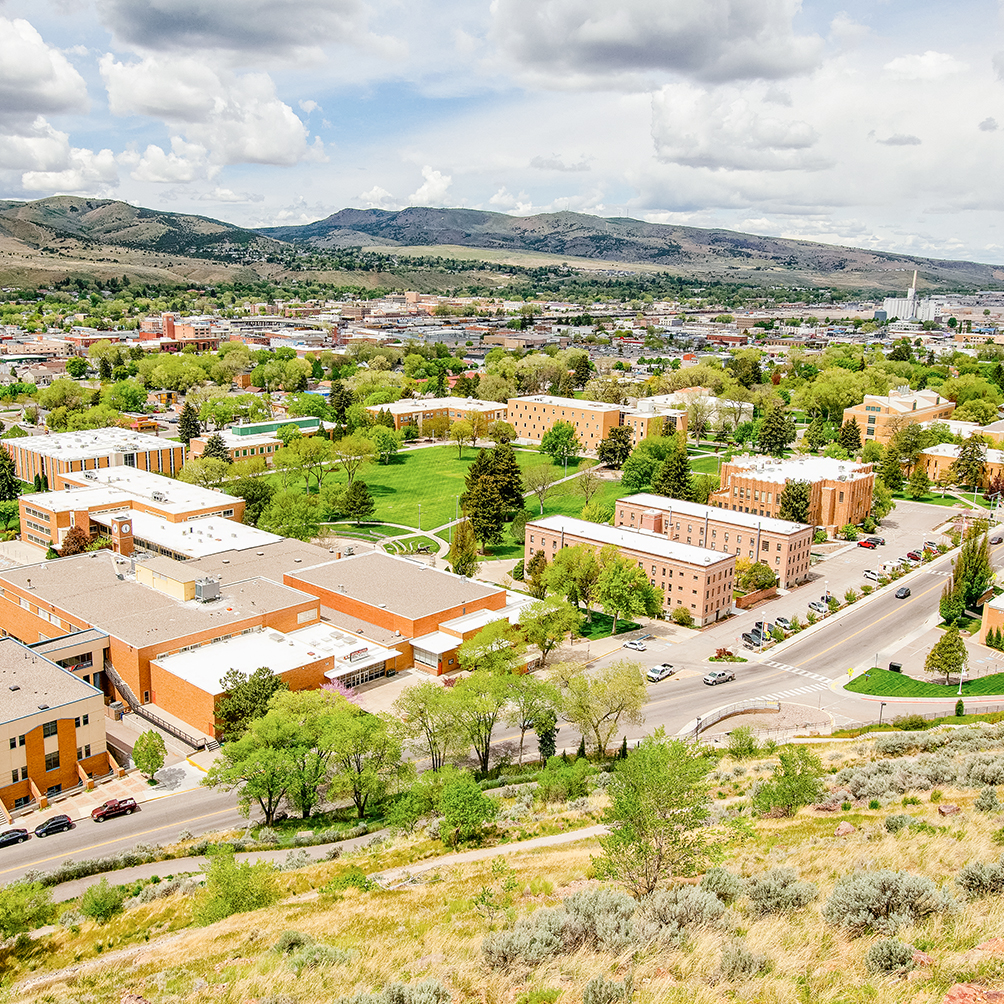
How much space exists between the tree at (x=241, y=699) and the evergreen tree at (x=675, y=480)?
45.7 meters

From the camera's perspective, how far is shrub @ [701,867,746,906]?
19.0m

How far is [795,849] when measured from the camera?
2333cm

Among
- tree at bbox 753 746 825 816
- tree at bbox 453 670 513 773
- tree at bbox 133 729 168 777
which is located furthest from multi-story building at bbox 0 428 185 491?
tree at bbox 753 746 825 816

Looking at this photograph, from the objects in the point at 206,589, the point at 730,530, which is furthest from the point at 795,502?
the point at 206,589

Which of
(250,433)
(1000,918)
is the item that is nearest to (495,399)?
(250,433)

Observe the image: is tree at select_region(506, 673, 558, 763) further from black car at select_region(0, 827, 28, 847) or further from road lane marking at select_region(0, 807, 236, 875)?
black car at select_region(0, 827, 28, 847)

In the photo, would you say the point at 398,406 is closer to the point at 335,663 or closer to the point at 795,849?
the point at 335,663

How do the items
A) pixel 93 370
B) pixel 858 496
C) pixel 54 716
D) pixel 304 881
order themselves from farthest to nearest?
pixel 93 370
pixel 858 496
pixel 54 716
pixel 304 881

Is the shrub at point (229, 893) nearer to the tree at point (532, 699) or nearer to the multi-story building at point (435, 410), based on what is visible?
the tree at point (532, 699)

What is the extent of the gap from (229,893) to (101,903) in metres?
4.67

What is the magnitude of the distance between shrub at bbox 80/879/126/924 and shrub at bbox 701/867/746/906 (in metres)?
18.6

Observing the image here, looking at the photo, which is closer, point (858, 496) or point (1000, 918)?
point (1000, 918)

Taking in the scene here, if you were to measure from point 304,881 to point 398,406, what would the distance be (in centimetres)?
9285

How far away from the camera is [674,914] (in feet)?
56.6
